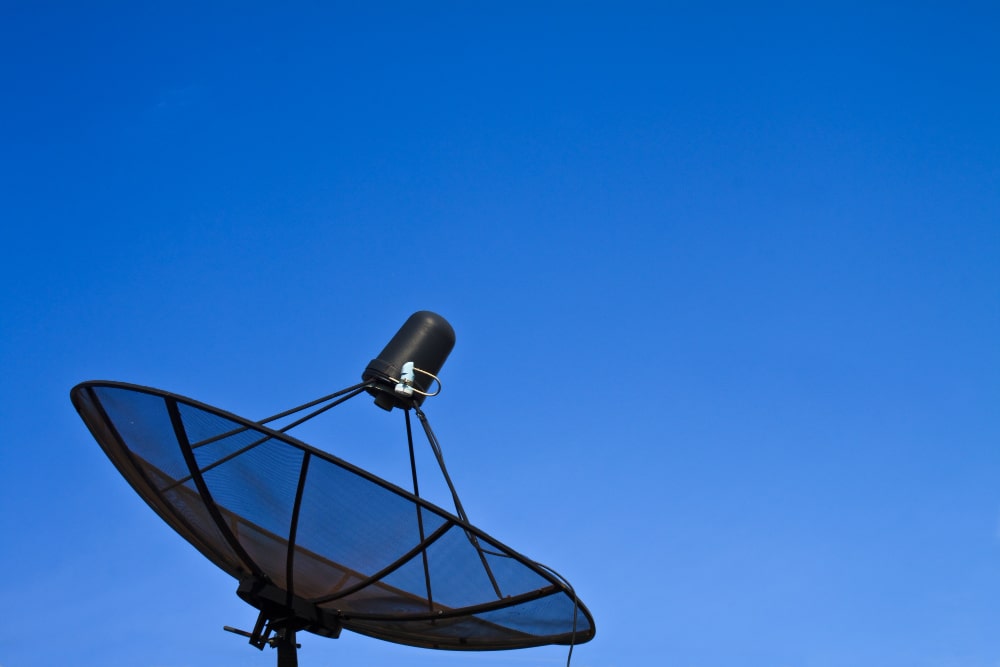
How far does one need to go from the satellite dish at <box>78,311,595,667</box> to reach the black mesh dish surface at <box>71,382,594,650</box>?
1 centimetres

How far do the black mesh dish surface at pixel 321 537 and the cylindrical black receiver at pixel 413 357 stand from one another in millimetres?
1527

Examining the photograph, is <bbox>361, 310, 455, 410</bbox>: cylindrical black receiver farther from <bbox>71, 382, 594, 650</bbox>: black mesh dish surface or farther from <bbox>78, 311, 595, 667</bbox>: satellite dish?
<bbox>71, 382, 594, 650</bbox>: black mesh dish surface

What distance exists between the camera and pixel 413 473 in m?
11.4

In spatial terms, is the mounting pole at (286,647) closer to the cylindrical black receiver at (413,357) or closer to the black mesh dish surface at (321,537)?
the black mesh dish surface at (321,537)

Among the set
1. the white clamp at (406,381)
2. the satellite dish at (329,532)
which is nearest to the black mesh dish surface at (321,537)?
the satellite dish at (329,532)

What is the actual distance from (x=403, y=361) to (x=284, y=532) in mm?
2064

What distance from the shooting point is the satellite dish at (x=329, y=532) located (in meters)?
9.20

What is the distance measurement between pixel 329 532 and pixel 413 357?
199 centimetres

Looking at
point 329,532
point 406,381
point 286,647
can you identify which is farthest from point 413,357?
point 286,647

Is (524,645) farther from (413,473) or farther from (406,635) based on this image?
(413,473)

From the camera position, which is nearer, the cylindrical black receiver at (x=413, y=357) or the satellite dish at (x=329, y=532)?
the satellite dish at (x=329, y=532)

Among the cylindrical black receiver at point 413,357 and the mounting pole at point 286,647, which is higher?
the cylindrical black receiver at point 413,357

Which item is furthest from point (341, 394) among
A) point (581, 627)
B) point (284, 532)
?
point (581, 627)

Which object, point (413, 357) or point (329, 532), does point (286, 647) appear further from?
point (413, 357)
